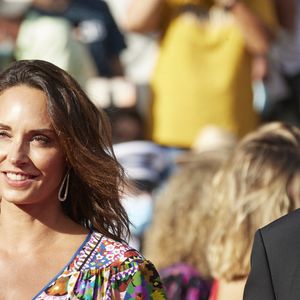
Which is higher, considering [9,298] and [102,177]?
[102,177]

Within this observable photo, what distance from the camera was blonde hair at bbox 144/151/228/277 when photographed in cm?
588

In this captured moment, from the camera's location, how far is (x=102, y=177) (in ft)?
13.8

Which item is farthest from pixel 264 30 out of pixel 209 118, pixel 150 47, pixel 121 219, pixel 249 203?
pixel 121 219

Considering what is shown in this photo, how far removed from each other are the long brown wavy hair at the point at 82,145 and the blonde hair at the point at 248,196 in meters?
0.77

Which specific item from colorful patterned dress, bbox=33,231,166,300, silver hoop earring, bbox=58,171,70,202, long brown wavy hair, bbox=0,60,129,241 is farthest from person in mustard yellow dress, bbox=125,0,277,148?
colorful patterned dress, bbox=33,231,166,300

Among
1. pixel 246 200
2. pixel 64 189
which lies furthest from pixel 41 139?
pixel 246 200

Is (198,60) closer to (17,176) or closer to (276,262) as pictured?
(17,176)

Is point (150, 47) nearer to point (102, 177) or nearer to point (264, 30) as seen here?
point (264, 30)

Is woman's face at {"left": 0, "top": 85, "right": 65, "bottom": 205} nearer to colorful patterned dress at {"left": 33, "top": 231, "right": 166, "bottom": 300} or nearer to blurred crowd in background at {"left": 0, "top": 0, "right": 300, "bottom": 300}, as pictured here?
colorful patterned dress at {"left": 33, "top": 231, "right": 166, "bottom": 300}

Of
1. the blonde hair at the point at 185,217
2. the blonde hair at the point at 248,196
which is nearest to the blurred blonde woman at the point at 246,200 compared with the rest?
the blonde hair at the point at 248,196

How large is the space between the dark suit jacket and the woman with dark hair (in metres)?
0.46

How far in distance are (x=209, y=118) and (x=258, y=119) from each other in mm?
753

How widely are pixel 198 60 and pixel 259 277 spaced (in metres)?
4.03

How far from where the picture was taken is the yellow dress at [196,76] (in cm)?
759
